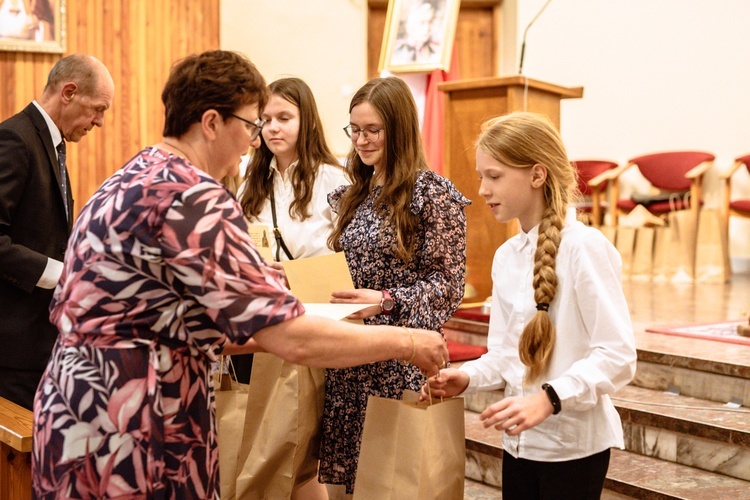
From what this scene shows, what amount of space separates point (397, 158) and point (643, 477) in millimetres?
1492

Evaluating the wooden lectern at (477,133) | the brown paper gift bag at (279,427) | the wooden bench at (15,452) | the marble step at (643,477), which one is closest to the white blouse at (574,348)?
the brown paper gift bag at (279,427)

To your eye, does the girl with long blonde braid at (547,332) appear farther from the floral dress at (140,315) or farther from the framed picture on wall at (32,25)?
the framed picture on wall at (32,25)

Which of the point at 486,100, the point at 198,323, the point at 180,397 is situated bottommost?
the point at 180,397

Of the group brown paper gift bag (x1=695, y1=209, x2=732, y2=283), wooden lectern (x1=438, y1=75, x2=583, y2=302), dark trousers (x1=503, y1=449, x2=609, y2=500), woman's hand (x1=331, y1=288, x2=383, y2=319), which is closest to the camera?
dark trousers (x1=503, y1=449, x2=609, y2=500)

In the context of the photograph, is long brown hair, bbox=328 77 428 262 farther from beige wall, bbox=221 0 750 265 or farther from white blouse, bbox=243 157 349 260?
beige wall, bbox=221 0 750 265

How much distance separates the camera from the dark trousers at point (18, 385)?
2.46 m

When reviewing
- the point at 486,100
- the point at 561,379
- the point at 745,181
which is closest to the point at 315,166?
the point at 561,379

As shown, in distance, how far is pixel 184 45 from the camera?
22.3 feet

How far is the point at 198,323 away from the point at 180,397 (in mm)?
131

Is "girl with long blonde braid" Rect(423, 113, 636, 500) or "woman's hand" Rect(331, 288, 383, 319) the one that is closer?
"girl with long blonde braid" Rect(423, 113, 636, 500)

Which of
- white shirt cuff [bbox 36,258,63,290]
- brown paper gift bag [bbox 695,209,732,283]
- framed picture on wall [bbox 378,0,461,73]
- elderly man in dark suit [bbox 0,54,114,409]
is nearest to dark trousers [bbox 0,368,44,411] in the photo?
elderly man in dark suit [bbox 0,54,114,409]

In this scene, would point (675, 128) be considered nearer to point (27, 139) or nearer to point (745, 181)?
point (745, 181)

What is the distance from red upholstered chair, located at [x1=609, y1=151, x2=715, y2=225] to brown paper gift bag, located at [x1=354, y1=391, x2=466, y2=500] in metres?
5.80

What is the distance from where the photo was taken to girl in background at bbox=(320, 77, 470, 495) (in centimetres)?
225
